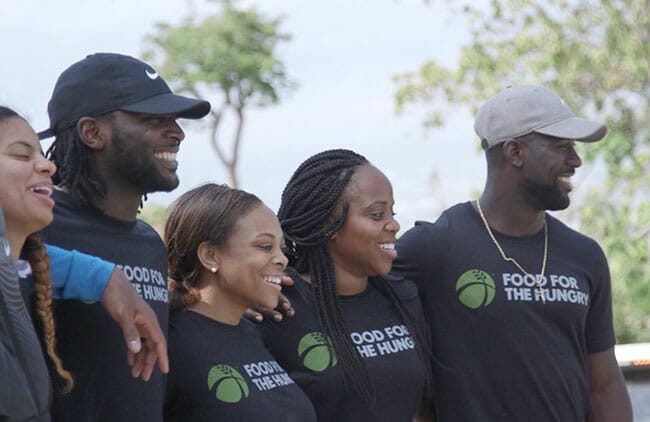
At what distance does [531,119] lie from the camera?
4500mm

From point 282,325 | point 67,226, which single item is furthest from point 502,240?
point 67,226

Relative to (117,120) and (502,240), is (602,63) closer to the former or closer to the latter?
(502,240)

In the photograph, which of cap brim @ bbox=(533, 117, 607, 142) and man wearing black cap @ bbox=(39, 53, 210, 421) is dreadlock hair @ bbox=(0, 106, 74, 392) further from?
cap brim @ bbox=(533, 117, 607, 142)

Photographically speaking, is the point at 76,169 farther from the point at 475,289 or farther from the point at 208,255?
the point at 475,289

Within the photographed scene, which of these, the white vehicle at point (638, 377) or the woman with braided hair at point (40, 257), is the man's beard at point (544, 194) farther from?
the woman with braided hair at point (40, 257)

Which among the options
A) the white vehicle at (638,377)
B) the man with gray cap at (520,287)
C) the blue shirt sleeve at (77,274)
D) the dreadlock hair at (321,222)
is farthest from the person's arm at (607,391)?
the blue shirt sleeve at (77,274)

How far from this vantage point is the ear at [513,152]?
14.8ft

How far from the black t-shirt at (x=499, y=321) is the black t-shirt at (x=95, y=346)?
1.40m

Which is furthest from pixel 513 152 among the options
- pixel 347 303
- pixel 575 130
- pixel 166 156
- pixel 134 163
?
pixel 134 163

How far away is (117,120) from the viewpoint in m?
3.40

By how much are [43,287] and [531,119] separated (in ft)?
7.81

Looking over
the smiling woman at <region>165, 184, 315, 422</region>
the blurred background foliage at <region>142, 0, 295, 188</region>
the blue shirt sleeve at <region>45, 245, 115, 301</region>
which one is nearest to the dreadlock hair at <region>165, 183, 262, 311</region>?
the smiling woman at <region>165, 184, 315, 422</region>

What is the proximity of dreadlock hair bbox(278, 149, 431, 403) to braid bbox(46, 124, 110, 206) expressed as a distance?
95 centimetres

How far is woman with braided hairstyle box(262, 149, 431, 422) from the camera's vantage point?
372 centimetres
